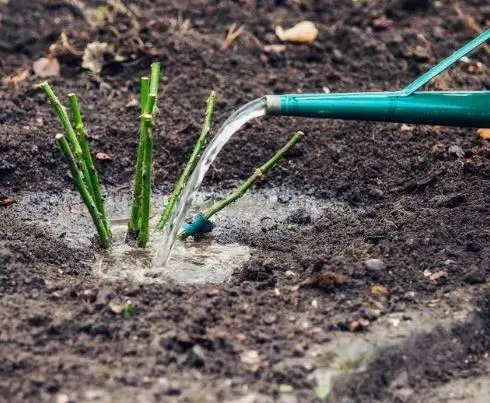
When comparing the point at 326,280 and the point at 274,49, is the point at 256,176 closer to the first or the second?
the point at 326,280

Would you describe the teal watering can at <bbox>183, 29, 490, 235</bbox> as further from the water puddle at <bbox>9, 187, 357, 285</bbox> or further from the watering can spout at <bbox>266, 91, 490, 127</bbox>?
the water puddle at <bbox>9, 187, 357, 285</bbox>

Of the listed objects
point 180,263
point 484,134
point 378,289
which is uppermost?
point 484,134

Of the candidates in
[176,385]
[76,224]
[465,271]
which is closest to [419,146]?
[465,271]

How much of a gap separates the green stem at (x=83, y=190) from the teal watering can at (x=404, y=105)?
1.83 ft

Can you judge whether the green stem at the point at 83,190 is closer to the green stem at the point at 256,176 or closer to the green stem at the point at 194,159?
the green stem at the point at 194,159

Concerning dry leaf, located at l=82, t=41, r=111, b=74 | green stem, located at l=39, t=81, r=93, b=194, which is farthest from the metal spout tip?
dry leaf, located at l=82, t=41, r=111, b=74

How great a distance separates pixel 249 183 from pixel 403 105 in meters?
0.49

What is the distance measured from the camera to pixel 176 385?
7.34 ft

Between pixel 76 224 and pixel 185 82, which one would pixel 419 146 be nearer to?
pixel 185 82

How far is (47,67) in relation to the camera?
402 centimetres

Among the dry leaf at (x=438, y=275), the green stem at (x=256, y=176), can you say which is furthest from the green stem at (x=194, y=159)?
the dry leaf at (x=438, y=275)

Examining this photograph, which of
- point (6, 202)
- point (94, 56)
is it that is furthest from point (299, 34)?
point (6, 202)

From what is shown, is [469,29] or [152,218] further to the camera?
[469,29]

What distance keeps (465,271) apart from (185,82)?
5.21 feet
